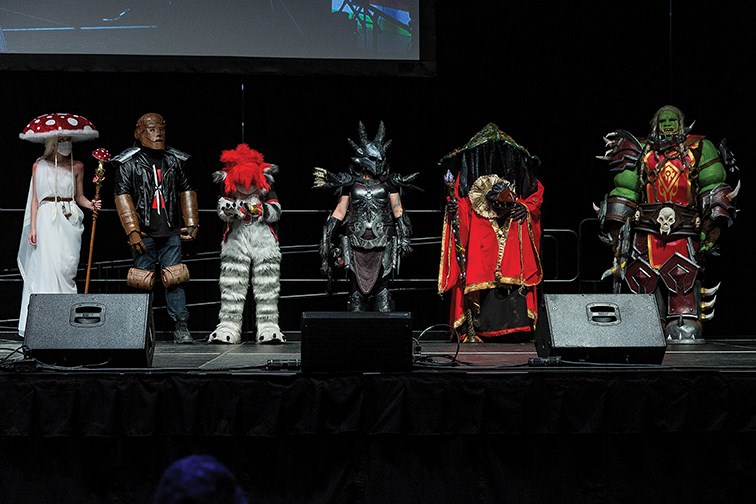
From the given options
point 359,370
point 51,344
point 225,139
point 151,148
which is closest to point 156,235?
point 151,148

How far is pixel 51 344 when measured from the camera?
4.11 metres

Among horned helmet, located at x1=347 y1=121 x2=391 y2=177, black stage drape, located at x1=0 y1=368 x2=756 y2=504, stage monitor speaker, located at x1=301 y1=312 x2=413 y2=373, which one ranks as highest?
horned helmet, located at x1=347 y1=121 x2=391 y2=177

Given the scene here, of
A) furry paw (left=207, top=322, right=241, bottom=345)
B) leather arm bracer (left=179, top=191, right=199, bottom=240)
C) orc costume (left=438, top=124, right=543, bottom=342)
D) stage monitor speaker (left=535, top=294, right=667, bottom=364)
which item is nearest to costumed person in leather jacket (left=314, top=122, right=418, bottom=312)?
orc costume (left=438, top=124, right=543, bottom=342)

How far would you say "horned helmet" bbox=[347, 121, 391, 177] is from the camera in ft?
20.5

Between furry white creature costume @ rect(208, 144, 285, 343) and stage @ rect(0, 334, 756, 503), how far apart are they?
1.99m

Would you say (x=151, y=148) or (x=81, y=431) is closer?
(x=81, y=431)

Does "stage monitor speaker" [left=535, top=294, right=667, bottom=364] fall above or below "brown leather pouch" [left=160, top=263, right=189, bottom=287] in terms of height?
below

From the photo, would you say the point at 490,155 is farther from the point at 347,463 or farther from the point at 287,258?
the point at 347,463

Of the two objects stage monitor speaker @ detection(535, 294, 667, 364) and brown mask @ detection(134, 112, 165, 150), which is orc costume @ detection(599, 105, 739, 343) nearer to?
stage monitor speaker @ detection(535, 294, 667, 364)

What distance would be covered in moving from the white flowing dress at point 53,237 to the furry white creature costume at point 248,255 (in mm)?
1107

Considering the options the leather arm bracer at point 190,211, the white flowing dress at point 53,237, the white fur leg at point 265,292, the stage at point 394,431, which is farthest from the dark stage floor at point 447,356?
the leather arm bracer at point 190,211

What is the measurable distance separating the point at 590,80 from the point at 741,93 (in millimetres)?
1207

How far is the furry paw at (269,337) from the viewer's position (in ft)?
19.8

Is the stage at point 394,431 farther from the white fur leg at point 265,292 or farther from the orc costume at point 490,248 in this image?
the orc costume at point 490,248
